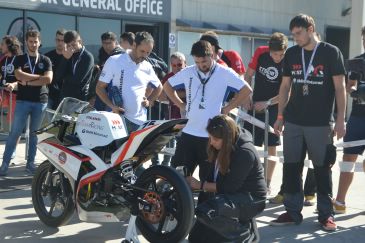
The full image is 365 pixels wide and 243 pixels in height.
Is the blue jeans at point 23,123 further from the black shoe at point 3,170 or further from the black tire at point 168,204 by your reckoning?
the black tire at point 168,204

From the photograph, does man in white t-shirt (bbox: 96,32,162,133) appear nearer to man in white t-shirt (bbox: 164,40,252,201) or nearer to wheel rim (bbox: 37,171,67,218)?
man in white t-shirt (bbox: 164,40,252,201)

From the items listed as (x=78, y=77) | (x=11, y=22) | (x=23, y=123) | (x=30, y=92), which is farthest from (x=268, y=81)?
(x=11, y=22)

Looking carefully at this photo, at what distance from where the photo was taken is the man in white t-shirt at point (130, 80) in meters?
6.50

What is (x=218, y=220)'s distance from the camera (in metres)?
4.71

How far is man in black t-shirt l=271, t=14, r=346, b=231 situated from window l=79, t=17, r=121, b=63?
8.04 metres

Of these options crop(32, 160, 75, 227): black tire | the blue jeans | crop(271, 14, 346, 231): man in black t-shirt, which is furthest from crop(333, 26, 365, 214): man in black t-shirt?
the blue jeans

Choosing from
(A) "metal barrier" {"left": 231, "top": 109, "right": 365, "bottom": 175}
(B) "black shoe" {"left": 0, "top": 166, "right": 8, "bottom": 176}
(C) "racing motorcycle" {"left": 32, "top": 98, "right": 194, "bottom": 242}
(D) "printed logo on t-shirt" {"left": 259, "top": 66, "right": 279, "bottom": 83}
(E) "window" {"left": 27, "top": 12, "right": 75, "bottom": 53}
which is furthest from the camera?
(E) "window" {"left": 27, "top": 12, "right": 75, "bottom": 53}

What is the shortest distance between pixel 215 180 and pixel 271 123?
268cm

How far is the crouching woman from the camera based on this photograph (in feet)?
15.5

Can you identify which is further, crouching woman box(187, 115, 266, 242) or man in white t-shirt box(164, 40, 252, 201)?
man in white t-shirt box(164, 40, 252, 201)

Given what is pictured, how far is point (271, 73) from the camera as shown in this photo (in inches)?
291

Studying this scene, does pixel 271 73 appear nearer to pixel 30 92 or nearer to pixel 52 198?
pixel 52 198

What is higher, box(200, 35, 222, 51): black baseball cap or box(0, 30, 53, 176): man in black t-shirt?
box(200, 35, 222, 51): black baseball cap

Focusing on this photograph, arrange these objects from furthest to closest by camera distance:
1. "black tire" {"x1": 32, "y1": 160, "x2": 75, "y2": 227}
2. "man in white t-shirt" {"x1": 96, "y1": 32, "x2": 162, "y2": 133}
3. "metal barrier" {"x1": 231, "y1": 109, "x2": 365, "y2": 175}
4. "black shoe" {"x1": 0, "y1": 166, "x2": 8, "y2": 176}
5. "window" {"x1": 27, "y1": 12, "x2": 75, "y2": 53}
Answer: "window" {"x1": 27, "y1": 12, "x2": 75, "y2": 53}, "black shoe" {"x1": 0, "y1": 166, "x2": 8, "y2": 176}, "metal barrier" {"x1": 231, "y1": 109, "x2": 365, "y2": 175}, "man in white t-shirt" {"x1": 96, "y1": 32, "x2": 162, "y2": 133}, "black tire" {"x1": 32, "y1": 160, "x2": 75, "y2": 227}
